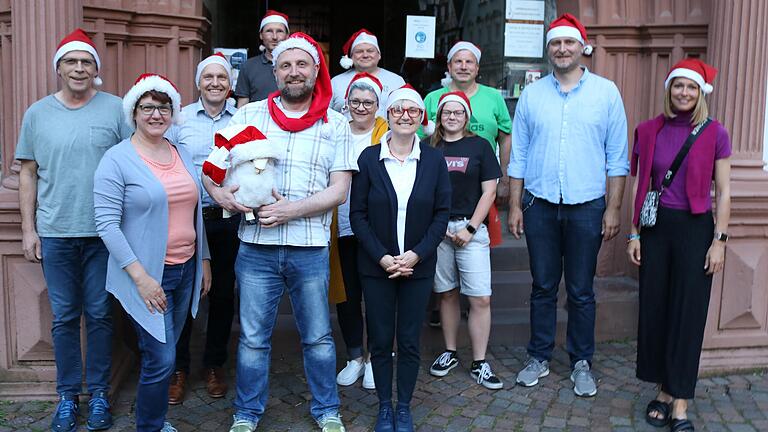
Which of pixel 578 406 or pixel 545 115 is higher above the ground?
pixel 545 115

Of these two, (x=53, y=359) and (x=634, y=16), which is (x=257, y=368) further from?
(x=634, y=16)

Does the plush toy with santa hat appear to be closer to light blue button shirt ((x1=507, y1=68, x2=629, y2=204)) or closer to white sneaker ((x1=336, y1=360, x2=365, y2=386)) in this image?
white sneaker ((x1=336, y1=360, x2=365, y2=386))

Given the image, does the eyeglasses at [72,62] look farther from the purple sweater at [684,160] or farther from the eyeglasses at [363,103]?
the purple sweater at [684,160]

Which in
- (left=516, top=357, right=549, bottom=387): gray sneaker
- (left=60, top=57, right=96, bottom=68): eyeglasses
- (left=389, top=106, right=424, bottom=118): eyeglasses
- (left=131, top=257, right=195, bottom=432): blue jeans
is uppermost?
(left=60, top=57, right=96, bottom=68): eyeglasses

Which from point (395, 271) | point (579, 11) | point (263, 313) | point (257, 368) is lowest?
point (257, 368)

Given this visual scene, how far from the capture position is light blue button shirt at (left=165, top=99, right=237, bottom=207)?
416 centimetres

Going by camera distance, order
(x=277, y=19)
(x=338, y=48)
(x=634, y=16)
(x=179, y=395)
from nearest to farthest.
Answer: (x=179, y=395) → (x=277, y=19) → (x=634, y=16) → (x=338, y=48)

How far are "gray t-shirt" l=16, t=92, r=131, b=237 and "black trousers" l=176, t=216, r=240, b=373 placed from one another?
0.69 meters

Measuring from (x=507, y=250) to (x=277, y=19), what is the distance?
250 centimetres

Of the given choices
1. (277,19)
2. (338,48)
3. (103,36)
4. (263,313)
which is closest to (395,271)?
(263,313)

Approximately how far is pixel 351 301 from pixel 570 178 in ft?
4.80

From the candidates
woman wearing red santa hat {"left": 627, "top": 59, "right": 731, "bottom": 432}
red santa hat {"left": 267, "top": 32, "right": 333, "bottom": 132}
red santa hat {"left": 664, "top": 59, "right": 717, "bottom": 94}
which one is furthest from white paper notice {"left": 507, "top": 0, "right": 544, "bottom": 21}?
red santa hat {"left": 267, "top": 32, "right": 333, "bottom": 132}

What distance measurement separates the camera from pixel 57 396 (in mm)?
4332

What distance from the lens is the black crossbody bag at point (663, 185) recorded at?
3.81m
